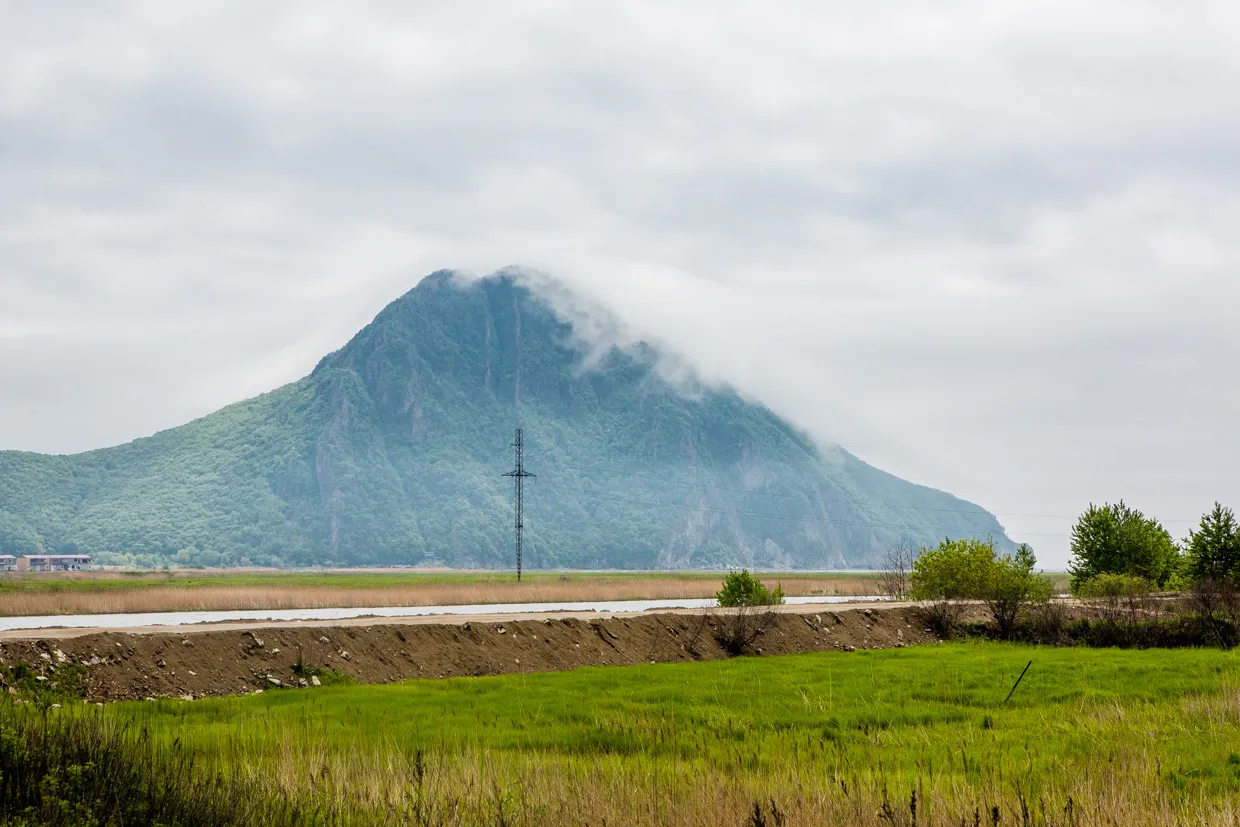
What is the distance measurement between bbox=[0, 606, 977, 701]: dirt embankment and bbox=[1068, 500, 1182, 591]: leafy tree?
2896 centimetres

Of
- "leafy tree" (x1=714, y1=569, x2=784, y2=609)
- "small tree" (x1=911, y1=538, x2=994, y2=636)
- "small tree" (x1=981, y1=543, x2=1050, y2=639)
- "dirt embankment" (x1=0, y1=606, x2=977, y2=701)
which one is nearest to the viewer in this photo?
"dirt embankment" (x1=0, y1=606, x2=977, y2=701)

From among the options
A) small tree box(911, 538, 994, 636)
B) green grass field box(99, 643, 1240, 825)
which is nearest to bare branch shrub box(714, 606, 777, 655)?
green grass field box(99, 643, 1240, 825)

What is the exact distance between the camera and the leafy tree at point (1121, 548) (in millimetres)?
67312

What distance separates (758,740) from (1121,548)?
5793cm

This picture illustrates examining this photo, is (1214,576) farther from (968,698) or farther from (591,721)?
(591,721)

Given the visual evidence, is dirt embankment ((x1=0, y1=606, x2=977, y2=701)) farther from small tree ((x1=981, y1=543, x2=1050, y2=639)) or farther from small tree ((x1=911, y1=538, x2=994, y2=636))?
small tree ((x1=911, y1=538, x2=994, y2=636))

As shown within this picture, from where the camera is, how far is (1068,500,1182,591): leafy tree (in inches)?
2650

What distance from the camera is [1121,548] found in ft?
224

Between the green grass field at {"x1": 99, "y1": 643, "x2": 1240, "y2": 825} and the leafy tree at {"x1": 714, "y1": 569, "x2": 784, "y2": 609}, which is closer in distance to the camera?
the green grass field at {"x1": 99, "y1": 643, "x2": 1240, "y2": 825}

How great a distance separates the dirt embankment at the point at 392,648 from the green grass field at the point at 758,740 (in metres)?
2.96

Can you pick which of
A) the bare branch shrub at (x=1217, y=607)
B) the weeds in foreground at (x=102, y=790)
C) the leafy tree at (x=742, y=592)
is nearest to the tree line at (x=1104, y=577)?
the bare branch shrub at (x=1217, y=607)

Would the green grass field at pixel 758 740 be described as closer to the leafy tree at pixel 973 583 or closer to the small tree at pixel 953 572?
the leafy tree at pixel 973 583

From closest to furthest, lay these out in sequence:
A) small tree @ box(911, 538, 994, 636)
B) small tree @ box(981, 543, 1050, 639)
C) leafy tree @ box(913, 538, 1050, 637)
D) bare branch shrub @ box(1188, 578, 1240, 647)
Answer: bare branch shrub @ box(1188, 578, 1240, 647)
small tree @ box(981, 543, 1050, 639)
leafy tree @ box(913, 538, 1050, 637)
small tree @ box(911, 538, 994, 636)

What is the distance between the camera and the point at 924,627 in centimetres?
4709
